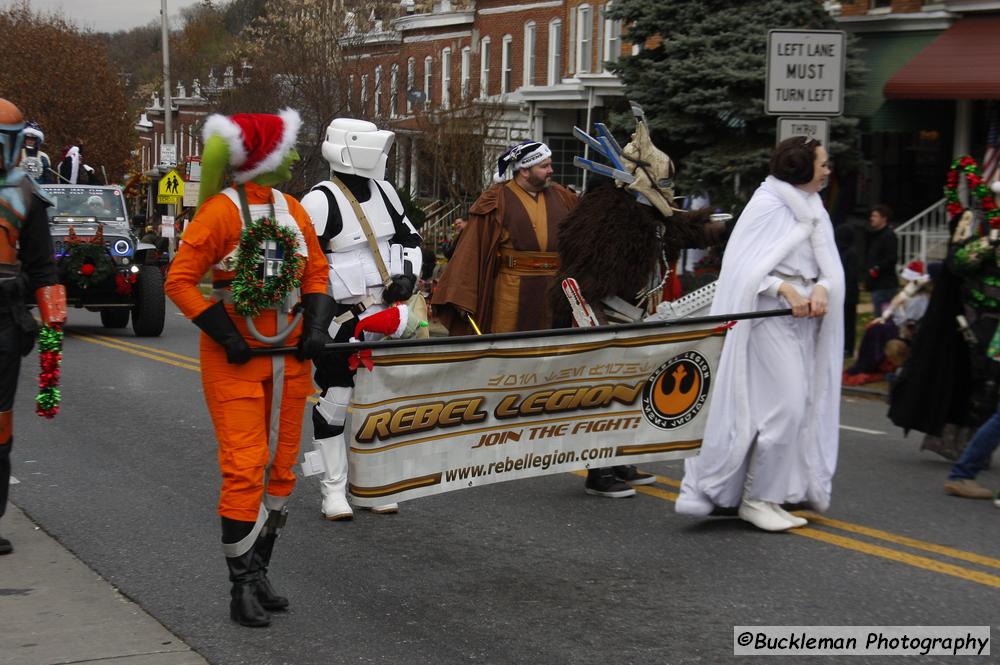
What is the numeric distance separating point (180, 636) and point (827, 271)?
3582 mm

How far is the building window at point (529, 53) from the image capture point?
3906cm

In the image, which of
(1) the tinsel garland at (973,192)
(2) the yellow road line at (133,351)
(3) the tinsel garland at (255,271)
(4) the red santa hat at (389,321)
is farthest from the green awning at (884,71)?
(3) the tinsel garland at (255,271)

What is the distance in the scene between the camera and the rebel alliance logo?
676 cm

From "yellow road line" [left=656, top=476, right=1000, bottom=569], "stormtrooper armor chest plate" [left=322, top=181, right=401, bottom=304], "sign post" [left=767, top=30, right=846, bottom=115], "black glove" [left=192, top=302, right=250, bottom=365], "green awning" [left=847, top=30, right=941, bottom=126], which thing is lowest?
"yellow road line" [left=656, top=476, right=1000, bottom=569]

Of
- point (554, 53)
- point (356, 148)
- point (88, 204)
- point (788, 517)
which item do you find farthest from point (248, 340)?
point (554, 53)

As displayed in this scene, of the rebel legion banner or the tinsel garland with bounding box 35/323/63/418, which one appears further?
the tinsel garland with bounding box 35/323/63/418

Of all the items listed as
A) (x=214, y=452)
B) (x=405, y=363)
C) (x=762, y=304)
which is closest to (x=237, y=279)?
(x=405, y=363)

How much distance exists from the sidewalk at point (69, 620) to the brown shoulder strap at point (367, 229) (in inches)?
82.0

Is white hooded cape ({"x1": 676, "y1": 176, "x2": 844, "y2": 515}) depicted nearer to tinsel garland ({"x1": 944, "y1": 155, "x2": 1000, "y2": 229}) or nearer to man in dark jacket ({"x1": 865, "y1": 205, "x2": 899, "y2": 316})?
tinsel garland ({"x1": 944, "y1": 155, "x2": 1000, "y2": 229})

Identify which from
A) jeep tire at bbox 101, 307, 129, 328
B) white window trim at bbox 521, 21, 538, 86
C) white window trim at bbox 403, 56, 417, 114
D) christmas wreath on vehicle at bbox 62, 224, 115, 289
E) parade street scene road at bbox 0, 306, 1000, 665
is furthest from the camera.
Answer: white window trim at bbox 521, 21, 538, 86

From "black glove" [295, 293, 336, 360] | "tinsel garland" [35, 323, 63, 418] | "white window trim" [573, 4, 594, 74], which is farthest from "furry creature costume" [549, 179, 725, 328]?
"white window trim" [573, 4, 594, 74]

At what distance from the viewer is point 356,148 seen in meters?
7.13

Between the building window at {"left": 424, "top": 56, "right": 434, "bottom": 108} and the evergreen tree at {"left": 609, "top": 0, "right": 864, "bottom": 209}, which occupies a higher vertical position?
the building window at {"left": 424, "top": 56, "right": 434, "bottom": 108}

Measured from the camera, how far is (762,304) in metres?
6.92
